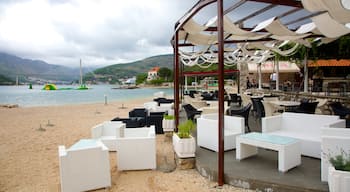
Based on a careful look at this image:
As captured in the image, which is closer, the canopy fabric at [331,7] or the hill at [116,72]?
the canopy fabric at [331,7]

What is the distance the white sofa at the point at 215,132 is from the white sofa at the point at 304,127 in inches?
20.3

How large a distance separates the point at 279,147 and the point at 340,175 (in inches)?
37.7

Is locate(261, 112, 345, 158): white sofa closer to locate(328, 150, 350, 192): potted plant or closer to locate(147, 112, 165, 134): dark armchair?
locate(328, 150, 350, 192): potted plant

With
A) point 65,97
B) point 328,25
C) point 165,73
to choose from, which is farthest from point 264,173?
point 165,73

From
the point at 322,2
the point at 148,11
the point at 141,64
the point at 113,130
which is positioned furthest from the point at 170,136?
the point at 141,64

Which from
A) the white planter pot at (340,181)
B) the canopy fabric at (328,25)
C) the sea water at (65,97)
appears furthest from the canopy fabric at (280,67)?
the white planter pot at (340,181)

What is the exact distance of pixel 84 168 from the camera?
3.30 m

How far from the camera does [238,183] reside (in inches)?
123

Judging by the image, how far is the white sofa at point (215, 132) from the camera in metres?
4.21

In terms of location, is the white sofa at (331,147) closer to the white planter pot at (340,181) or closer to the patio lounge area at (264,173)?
the patio lounge area at (264,173)

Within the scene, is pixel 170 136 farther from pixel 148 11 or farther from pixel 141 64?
pixel 141 64

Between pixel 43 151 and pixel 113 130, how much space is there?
170 centimetres

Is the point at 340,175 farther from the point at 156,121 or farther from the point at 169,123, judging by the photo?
the point at 156,121

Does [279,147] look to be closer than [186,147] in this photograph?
Yes
